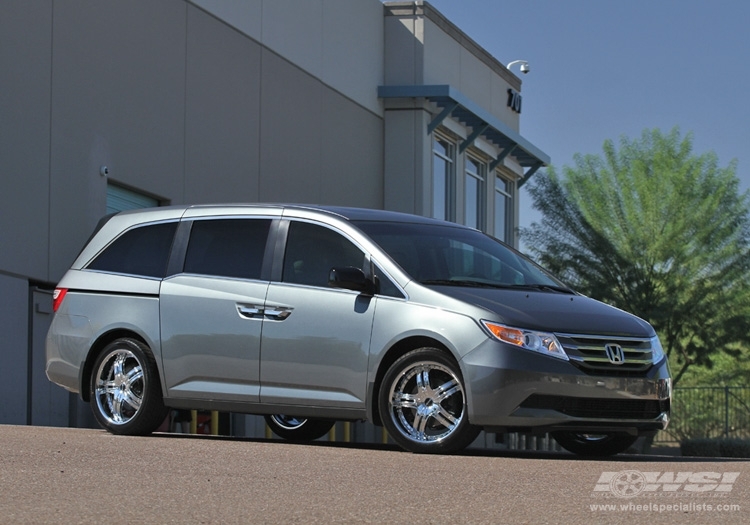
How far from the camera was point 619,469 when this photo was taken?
891cm

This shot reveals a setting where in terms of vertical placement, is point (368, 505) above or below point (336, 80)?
below

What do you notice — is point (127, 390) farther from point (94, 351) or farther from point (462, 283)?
point (462, 283)

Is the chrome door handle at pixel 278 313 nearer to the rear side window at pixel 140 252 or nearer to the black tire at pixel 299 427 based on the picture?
the rear side window at pixel 140 252

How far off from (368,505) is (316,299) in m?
4.01

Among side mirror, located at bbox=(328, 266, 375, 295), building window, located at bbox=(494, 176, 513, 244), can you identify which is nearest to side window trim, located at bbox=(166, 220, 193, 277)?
side mirror, located at bbox=(328, 266, 375, 295)

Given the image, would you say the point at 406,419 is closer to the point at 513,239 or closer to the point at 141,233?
the point at 141,233

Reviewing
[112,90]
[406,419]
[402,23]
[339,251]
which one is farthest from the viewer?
[402,23]

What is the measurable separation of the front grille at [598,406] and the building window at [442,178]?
81.2ft

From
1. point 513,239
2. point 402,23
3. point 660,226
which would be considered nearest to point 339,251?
point 402,23

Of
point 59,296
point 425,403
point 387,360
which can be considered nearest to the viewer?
point 425,403

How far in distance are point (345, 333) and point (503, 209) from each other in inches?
1243

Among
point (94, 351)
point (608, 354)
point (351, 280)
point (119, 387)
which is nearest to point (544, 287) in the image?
point (608, 354)

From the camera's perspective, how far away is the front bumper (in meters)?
9.67

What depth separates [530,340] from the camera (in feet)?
31.9
